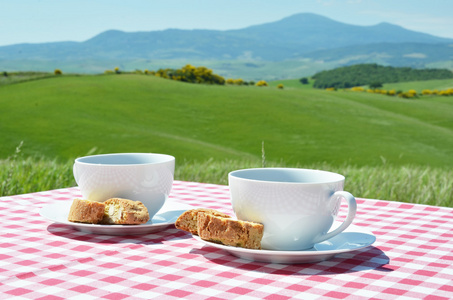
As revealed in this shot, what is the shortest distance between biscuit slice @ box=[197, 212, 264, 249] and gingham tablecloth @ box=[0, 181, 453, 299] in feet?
0.15

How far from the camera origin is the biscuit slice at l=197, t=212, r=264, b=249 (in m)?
1.21

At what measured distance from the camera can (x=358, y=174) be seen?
4.97 meters

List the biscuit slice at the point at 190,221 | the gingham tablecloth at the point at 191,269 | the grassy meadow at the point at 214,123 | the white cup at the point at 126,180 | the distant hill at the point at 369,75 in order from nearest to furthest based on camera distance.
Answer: the gingham tablecloth at the point at 191,269
the biscuit slice at the point at 190,221
the white cup at the point at 126,180
the grassy meadow at the point at 214,123
the distant hill at the point at 369,75

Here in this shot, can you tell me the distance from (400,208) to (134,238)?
39.7 inches

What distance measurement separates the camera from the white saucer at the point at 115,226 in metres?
1.42

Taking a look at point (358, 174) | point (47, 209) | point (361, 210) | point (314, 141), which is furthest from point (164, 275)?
point (314, 141)

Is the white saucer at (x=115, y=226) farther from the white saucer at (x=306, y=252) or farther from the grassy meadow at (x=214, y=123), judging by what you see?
the grassy meadow at (x=214, y=123)

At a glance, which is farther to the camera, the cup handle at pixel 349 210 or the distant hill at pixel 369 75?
the distant hill at pixel 369 75

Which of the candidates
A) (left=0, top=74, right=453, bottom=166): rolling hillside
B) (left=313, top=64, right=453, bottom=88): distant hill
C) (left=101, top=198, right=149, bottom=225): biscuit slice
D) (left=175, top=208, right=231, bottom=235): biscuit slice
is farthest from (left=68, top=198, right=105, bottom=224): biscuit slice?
(left=313, top=64, right=453, bottom=88): distant hill

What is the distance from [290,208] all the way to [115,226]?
18.6 inches

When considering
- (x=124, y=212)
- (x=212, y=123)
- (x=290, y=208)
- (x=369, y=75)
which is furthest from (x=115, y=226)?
(x=369, y=75)

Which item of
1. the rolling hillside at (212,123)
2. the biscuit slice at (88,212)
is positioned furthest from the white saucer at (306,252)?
the rolling hillside at (212,123)

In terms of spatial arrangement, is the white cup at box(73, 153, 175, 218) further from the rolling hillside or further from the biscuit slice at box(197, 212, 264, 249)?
the rolling hillside

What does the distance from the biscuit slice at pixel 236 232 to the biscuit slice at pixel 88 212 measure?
1.18ft
